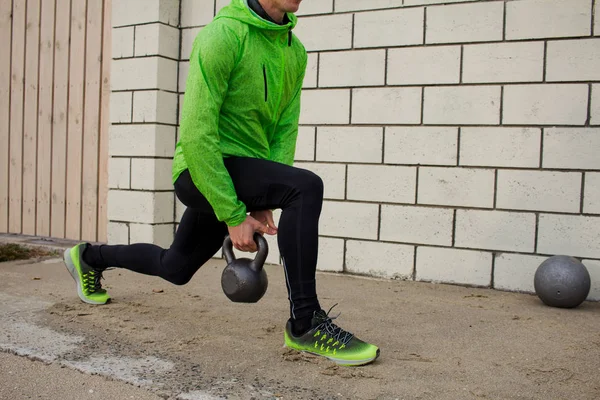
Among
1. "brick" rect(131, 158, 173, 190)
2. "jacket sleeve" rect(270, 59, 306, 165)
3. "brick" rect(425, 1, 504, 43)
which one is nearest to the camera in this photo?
"jacket sleeve" rect(270, 59, 306, 165)

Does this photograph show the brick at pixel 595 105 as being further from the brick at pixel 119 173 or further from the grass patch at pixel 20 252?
the grass patch at pixel 20 252

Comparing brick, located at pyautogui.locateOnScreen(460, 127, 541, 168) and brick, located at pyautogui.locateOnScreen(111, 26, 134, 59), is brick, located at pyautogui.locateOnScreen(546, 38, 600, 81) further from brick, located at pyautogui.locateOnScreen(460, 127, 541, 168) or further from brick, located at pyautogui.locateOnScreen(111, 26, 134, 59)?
brick, located at pyautogui.locateOnScreen(111, 26, 134, 59)

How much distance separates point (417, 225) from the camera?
466 cm

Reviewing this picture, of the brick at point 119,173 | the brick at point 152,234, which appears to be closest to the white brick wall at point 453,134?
the brick at point 152,234

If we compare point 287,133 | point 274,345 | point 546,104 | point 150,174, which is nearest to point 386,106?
point 546,104

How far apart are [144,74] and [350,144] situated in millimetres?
1900

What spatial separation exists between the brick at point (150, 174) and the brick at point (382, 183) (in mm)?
1641

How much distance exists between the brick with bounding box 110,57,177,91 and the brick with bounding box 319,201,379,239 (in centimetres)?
176

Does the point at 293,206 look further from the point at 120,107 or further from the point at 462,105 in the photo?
the point at 120,107

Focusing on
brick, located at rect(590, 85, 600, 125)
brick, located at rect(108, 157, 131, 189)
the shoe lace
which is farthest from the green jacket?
brick, located at rect(108, 157, 131, 189)

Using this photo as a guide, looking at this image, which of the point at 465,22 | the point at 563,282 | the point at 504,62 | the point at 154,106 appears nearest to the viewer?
the point at 563,282

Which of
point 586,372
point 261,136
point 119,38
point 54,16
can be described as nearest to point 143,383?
point 261,136

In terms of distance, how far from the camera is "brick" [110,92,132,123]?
18.4 ft

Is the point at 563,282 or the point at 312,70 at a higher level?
the point at 312,70
